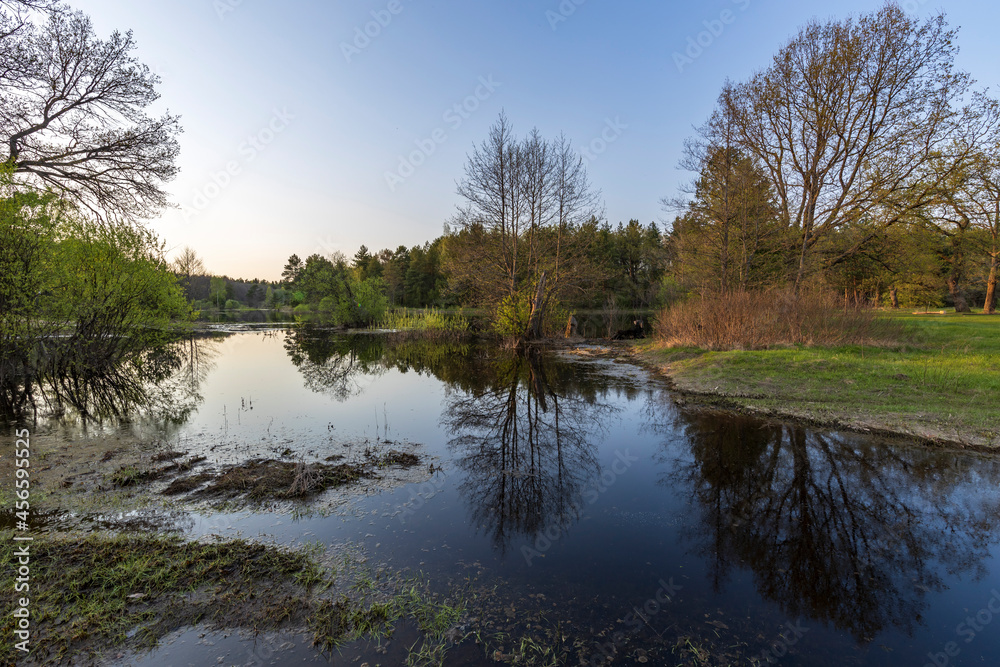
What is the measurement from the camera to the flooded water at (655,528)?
2.98 meters

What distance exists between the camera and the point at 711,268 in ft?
68.0

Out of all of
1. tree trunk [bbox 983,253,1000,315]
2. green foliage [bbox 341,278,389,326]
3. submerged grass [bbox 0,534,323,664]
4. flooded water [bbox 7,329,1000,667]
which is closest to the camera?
submerged grass [bbox 0,534,323,664]

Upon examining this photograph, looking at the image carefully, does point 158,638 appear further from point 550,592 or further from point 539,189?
point 539,189

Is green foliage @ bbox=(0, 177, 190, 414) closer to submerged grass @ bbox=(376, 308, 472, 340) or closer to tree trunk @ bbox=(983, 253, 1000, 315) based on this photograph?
submerged grass @ bbox=(376, 308, 472, 340)

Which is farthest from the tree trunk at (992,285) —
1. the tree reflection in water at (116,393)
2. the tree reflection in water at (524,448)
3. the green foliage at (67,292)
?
the green foliage at (67,292)

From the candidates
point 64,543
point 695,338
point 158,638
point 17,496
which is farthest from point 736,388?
point 17,496

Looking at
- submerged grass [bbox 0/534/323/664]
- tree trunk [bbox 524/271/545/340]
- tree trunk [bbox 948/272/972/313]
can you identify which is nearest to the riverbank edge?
submerged grass [bbox 0/534/323/664]

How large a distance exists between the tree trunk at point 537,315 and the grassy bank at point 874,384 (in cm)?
882

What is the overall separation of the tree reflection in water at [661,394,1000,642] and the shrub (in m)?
8.27

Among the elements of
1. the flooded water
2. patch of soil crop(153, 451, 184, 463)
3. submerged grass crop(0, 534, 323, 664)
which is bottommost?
the flooded water

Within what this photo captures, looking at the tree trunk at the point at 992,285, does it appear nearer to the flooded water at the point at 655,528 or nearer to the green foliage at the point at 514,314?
the green foliage at the point at 514,314

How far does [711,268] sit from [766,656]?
67.7 ft

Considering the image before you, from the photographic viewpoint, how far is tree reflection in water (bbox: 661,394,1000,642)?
346cm

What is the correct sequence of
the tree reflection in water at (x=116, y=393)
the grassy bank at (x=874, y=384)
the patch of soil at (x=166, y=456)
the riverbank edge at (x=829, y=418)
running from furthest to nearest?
the tree reflection in water at (x=116, y=393) → the grassy bank at (x=874, y=384) → the riverbank edge at (x=829, y=418) → the patch of soil at (x=166, y=456)
